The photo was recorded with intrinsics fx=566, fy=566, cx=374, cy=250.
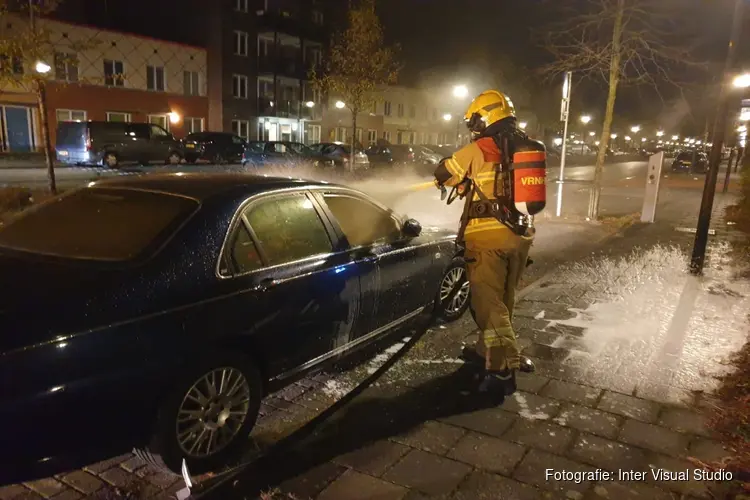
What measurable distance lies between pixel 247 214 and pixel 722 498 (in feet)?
10.1

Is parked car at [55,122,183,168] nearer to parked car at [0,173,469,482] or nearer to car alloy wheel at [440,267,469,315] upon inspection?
car alloy wheel at [440,267,469,315]

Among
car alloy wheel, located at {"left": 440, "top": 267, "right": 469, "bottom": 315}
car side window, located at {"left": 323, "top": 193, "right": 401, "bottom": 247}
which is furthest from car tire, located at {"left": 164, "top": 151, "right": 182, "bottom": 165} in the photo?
car side window, located at {"left": 323, "top": 193, "right": 401, "bottom": 247}

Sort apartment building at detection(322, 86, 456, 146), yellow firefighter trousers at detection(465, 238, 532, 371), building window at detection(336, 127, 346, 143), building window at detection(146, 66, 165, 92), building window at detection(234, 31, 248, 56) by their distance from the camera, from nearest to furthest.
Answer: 1. yellow firefighter trousers at detection(465, 238, 532, 371)
2. building window at detection(146, 66, 165, 92)
3. building window at detection(234, 31, 248, 56)
4. apartment building at detection(322, 86, 456, 146)
5. building window at detection(336, 127, 346, 143)

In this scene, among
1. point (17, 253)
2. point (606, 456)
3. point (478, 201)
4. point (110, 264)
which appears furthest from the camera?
point (478, 201)

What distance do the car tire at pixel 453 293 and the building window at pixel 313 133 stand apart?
36583 mm

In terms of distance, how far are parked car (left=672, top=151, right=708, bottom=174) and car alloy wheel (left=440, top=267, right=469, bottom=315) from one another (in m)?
33.2

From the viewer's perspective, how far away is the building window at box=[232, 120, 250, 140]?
118 ft

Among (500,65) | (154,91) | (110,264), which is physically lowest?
(110,264)

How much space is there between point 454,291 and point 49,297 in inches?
149

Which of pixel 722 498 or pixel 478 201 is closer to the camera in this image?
pixel 722 498

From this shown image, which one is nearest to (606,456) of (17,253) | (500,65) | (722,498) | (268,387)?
(722,498)

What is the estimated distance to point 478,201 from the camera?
4047 millimetres

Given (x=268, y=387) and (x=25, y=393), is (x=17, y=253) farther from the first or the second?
(x=268, y=387)

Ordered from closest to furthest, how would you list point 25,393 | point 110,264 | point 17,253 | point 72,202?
1. point 25,393
2. point 110,264
3. point 17,253
4. point 72,202
